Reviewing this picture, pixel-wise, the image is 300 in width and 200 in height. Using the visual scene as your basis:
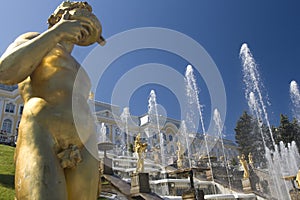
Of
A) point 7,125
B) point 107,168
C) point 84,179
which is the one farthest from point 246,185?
point 7,125

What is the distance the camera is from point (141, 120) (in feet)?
214

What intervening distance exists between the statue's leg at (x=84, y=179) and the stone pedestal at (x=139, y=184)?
9.81m

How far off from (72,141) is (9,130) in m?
48.6

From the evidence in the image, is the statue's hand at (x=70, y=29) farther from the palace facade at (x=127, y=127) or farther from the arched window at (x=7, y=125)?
the arched window at (x=7, y=125)

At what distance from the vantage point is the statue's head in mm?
2279

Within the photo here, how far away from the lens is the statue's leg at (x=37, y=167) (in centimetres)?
165

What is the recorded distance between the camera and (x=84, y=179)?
198cm

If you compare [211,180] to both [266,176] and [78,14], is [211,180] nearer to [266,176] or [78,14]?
[266,176]

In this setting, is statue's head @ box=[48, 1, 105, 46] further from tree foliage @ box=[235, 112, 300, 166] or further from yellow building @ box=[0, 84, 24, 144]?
tree foliage @ box=[235, 112, 300, 166]

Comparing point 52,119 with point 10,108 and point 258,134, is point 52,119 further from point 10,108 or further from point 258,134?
point 258,134

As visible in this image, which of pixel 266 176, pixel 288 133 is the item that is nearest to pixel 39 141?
pixel 266 176

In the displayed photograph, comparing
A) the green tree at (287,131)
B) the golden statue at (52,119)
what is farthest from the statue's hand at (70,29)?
the green tree at (287,131)

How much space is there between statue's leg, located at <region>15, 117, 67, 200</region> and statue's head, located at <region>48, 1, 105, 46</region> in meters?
0.95

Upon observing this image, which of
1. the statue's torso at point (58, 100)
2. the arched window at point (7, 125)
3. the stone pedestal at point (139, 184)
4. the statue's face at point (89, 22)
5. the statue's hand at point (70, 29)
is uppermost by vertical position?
the arched window at point (7, 125)
